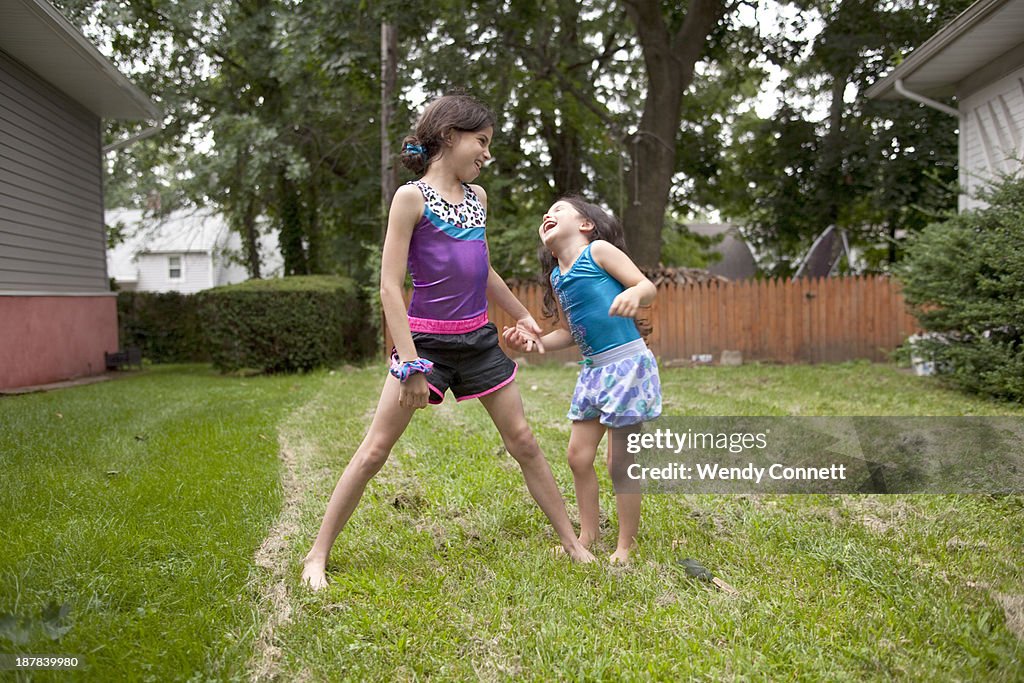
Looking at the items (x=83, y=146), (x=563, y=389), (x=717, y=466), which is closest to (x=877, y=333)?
(x=563, y=389)

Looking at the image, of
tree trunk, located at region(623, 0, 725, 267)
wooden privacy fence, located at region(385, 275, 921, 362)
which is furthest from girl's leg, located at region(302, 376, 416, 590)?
tree trunk, located at region(623, 0, 725, 267)

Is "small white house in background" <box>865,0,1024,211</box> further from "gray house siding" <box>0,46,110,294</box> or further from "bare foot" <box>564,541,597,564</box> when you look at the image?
"gray house siding" <box>0,46,110,294</box>

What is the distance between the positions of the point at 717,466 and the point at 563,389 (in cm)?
495

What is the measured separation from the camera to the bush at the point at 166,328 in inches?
692

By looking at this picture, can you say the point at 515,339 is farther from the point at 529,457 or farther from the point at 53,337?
the point at 53,337

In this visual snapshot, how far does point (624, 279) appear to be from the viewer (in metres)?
2.87

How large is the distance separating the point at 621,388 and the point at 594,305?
0.34m

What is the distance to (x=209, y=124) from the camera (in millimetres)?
16672

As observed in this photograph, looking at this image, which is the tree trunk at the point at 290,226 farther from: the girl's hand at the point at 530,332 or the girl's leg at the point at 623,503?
the girl's leg at the point at 623,503

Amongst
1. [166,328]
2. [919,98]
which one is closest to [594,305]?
[919,98]

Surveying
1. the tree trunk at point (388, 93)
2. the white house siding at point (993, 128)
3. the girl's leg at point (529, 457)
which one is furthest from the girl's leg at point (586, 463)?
the tree trunk at point (388, 93)

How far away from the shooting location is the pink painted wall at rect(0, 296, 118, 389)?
9492 mm

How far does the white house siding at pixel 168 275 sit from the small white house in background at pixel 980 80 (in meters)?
31.2

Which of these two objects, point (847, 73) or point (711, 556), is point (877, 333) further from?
point (711, 556)
